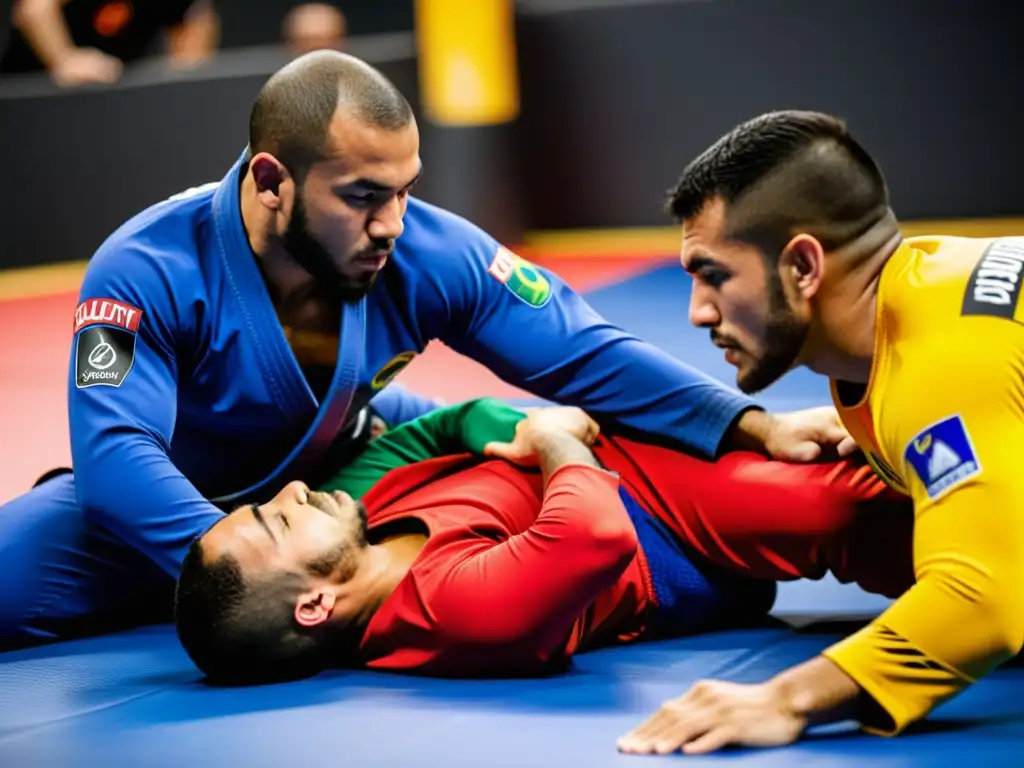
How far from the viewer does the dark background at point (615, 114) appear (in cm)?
805

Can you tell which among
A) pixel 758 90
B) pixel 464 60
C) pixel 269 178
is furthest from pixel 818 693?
pixel 464 60

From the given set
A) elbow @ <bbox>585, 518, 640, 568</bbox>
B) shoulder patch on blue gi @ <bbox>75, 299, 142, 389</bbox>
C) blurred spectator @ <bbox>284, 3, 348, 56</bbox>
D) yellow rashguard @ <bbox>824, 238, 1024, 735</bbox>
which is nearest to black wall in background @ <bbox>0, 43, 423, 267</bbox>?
blurred spectator @ <bbox>284, 3, 348, 56</bbox>

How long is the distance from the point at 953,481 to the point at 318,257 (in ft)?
5.03

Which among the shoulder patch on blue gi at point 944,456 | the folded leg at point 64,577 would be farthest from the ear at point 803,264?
the folded leg at point 64,577

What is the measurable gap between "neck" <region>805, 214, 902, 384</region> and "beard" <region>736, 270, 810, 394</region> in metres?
0.04

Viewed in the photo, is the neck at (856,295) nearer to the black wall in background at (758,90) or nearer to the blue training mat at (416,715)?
the blue training mat at (416,715)

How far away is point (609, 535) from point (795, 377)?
3008 millimetres

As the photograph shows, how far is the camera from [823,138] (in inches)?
101

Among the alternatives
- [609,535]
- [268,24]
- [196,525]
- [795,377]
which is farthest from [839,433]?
[268,24]

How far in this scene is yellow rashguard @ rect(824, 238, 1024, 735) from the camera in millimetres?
2246

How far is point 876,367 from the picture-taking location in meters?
2.49

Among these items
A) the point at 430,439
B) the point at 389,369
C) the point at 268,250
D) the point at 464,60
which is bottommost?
the point at 430,439

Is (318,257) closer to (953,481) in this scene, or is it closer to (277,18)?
(953,481)

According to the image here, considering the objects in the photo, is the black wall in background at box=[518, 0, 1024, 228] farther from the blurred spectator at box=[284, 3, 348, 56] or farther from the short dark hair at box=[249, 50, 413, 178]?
the short dark hair at box=[249, 50, 413, 178]
